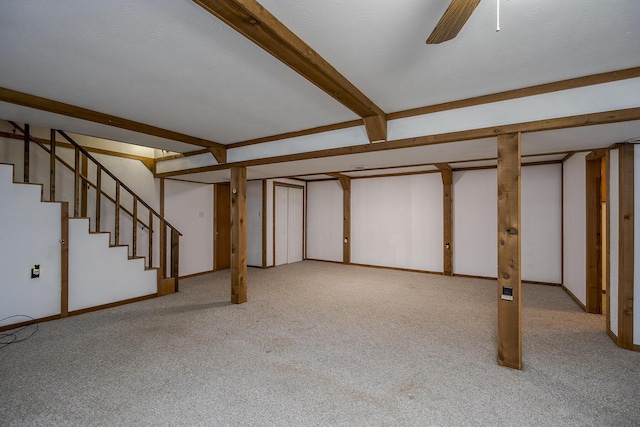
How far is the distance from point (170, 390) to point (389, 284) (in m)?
4.04

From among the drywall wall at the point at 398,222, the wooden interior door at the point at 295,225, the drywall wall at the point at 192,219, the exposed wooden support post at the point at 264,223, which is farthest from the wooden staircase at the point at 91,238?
the drywall wall at the point at 398,222

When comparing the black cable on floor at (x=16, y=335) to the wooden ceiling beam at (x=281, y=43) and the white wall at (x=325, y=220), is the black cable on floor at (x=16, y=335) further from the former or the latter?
the white wall at (x=325, y=220)

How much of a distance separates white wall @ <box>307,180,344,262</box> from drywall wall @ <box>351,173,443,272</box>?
423 millimetres

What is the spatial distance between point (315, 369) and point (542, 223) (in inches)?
198

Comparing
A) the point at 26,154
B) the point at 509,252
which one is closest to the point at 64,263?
the point at 26,154

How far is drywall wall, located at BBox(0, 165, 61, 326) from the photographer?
339 centimetres

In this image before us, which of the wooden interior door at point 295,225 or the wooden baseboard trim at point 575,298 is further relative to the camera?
the wooden interior door at point 295,225

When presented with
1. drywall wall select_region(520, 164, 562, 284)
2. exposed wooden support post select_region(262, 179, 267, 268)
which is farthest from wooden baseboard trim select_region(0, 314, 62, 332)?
drywall wall select_region(520, 164, 562, 284)

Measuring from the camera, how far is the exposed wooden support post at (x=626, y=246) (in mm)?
2920

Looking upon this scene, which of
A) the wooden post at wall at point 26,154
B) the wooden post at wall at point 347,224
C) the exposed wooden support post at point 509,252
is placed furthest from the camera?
the wooden post at wall at point 347,224

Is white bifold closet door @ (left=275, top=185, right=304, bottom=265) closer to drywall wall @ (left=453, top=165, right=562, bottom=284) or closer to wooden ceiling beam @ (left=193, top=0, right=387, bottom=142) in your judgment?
drywall wall @ (left=453, top=165, right=562, bottom=284)

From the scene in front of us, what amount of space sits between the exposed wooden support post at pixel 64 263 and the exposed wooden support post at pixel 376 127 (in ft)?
12.7

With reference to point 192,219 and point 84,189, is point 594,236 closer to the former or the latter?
point 192,219

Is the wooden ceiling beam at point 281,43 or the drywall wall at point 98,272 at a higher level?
the wooden ceiling beam at point 281,43
